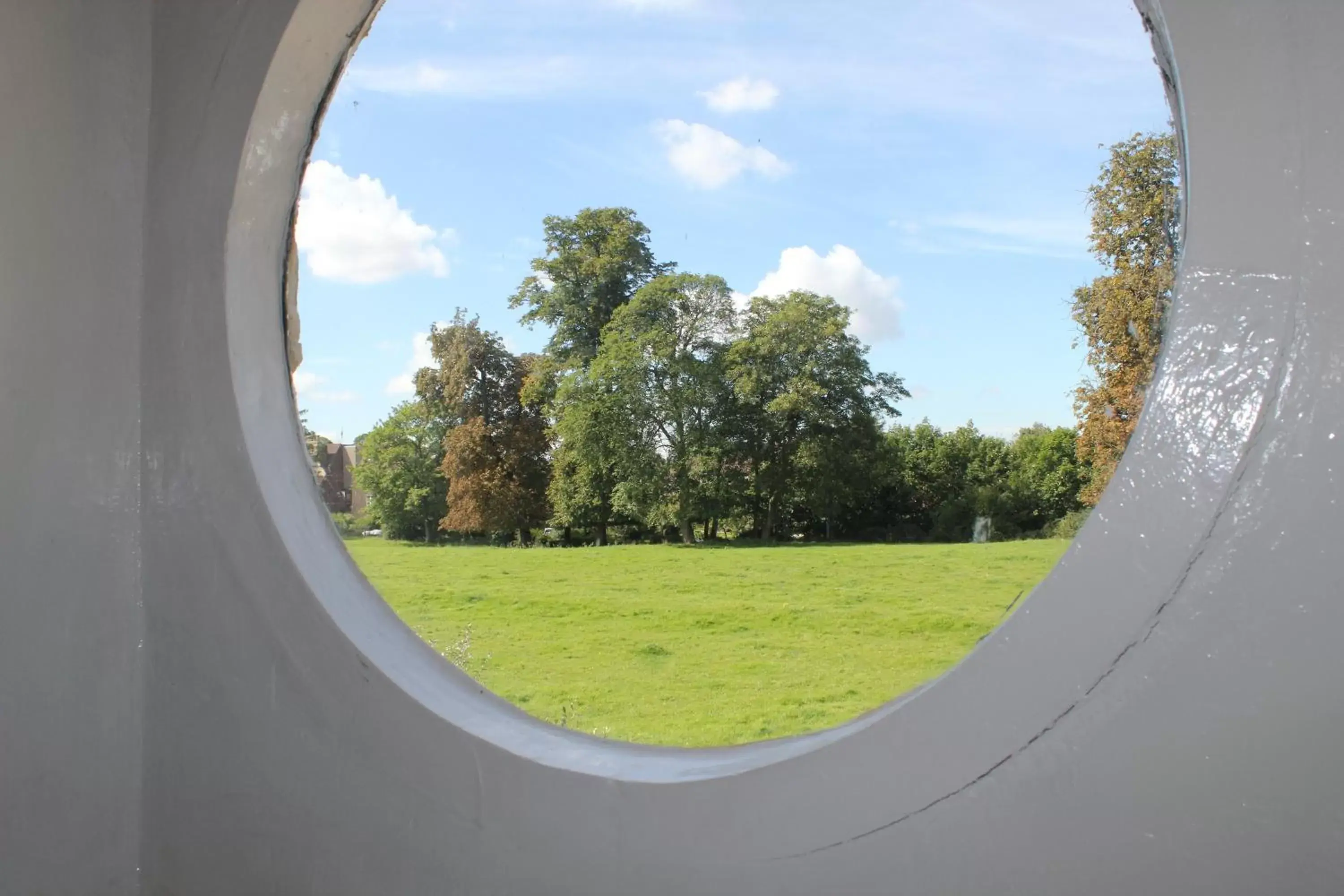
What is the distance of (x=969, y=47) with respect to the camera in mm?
21938

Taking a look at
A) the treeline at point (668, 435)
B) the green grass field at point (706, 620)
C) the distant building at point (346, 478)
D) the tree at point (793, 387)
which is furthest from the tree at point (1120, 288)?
the distant building at point (346, 478)

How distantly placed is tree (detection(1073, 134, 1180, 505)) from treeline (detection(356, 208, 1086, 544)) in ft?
5.36

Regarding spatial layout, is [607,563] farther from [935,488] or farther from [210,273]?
[210,273]

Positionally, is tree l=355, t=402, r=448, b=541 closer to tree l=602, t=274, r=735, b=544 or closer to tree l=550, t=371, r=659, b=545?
tree l=550, t=371, r=659, b=545

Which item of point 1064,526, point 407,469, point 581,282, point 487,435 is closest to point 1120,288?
point 1064,526

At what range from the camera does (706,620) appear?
45.2 feet

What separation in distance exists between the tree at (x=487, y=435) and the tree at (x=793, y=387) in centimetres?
302

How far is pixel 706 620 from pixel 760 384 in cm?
389

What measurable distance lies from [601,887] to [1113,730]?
400mm

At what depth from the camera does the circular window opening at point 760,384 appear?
10.9 m

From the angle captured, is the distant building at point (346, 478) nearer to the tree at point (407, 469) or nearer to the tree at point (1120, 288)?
the tree at point (407, 469)

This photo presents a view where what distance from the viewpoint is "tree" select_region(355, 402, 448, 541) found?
43.0 feet

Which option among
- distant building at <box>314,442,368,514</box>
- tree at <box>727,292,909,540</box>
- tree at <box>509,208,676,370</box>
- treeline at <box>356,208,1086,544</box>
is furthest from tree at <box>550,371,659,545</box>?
distant building at <box>314,442,368,514</box>

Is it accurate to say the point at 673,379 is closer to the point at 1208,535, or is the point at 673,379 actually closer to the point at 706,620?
the point at 706,620
